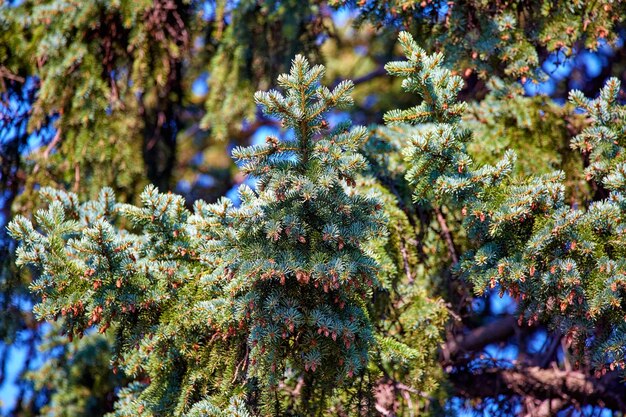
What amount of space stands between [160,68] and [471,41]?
1.76 metres

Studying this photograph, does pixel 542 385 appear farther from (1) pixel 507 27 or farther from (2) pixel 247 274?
(2) pixel 247 274

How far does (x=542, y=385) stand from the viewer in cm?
352

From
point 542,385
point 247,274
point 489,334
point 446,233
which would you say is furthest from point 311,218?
point 489,334

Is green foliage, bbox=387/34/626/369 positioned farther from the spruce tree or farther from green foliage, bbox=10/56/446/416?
green foliage, bbox=10/56/446/416

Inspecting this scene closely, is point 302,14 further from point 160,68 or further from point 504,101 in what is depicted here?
point 504,101

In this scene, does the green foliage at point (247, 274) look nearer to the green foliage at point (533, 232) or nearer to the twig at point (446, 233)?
the green foliage at point (533, 232)

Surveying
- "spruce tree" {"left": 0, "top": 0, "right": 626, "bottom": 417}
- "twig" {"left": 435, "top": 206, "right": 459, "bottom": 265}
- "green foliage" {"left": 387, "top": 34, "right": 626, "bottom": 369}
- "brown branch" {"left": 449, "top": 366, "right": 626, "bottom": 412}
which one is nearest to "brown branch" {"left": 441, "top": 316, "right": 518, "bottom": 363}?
"spruce tree" {"left": 0, "top": 0, "right": 626, "bottom": 417}

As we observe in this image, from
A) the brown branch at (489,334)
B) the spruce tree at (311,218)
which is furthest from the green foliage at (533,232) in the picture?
the brown branch at (489,334)

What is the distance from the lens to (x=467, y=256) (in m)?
2.35

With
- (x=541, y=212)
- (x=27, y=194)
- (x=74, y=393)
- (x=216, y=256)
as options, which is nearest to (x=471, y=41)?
(x=541, y=212)

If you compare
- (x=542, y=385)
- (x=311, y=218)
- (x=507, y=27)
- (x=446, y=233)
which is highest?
(x=507, y=27)

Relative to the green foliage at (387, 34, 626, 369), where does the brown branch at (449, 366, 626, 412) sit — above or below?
above

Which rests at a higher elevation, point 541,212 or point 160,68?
point 160,68

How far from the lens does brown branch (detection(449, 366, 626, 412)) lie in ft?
11.6
